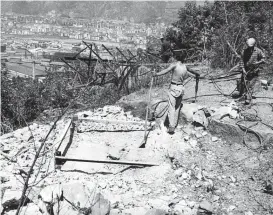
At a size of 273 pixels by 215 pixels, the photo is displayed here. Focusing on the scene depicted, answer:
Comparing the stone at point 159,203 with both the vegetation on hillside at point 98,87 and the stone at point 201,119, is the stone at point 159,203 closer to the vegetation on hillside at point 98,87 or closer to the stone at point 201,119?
the stone at point 201,119

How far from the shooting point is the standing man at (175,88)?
6.75 m

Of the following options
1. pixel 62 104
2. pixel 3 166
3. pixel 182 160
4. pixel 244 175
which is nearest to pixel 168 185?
pixel 182 160

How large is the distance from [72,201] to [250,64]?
472cm

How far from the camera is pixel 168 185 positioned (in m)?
5.82

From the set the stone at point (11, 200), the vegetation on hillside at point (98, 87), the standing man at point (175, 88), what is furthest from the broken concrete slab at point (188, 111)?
the stone at point (11, 200)

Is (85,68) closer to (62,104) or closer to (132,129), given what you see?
(62,104)

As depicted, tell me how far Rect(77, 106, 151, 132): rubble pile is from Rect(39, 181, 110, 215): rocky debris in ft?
9.64

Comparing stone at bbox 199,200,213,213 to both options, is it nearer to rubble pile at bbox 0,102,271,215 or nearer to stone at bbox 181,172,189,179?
rubble pile at bbox 0,102,271,215

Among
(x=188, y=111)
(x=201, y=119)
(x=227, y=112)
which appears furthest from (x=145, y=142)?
(x=227, y=112)

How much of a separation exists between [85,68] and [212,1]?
10292 millimetres

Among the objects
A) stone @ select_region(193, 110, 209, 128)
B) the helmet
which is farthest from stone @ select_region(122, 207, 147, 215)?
the helmet

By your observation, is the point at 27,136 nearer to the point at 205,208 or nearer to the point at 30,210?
the point at 30,210

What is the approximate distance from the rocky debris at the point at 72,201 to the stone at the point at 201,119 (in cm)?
297

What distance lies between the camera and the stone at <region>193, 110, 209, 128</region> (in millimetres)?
7136
